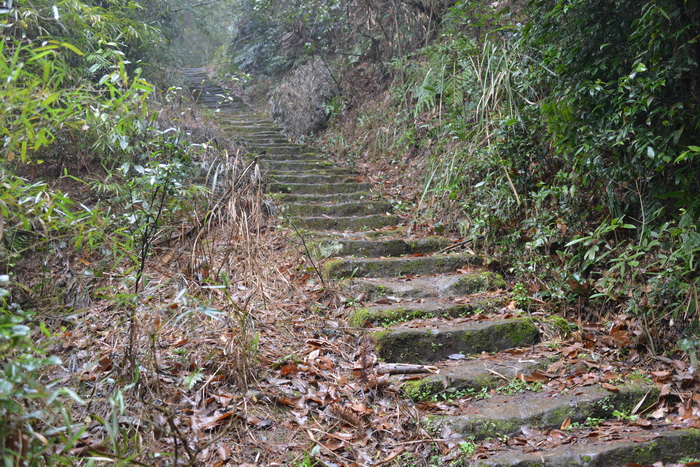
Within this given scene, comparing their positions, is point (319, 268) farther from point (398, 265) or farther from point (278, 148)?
point (278, 148)

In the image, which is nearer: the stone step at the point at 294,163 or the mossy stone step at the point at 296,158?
the stone step at the point at 294,163

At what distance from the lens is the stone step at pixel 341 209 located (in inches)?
205

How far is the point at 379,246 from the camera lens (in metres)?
4.30

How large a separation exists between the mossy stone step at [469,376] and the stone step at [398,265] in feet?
3.84

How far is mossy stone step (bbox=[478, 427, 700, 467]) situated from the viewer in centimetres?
197

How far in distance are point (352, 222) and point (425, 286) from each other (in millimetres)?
1684

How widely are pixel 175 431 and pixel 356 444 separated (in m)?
0.88

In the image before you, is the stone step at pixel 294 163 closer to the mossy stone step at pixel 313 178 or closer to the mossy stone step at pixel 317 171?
the mossy stone step at pixel 317 171

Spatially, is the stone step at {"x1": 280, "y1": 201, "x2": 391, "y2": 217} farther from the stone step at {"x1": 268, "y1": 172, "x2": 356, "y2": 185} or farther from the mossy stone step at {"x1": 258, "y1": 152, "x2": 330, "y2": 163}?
the mossy stone step at {"x1": 258, "y1": 152, "x2": 330, "y2": 163}

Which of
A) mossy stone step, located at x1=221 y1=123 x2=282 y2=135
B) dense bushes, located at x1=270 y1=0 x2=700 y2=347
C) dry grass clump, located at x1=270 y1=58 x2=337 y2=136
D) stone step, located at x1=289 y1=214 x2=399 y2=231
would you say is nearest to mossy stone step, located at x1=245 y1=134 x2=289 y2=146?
mossy stone step, located at x1=221 y1=123 x2=282 y2=135

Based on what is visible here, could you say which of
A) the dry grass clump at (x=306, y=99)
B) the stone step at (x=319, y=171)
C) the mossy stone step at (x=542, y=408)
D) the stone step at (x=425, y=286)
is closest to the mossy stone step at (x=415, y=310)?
the stone step at (x=425, y=286)

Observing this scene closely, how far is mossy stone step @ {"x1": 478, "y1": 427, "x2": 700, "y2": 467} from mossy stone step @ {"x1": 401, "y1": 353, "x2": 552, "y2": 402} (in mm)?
508

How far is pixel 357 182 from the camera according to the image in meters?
6.12

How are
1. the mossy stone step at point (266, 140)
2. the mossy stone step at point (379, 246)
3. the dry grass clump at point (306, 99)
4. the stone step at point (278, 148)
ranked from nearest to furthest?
the mossy stone step at point (379, 246)
the stone step at point (278, 148)
the mossy stone step at point (266, 140)
the dry grass clump at point (306, 99)
